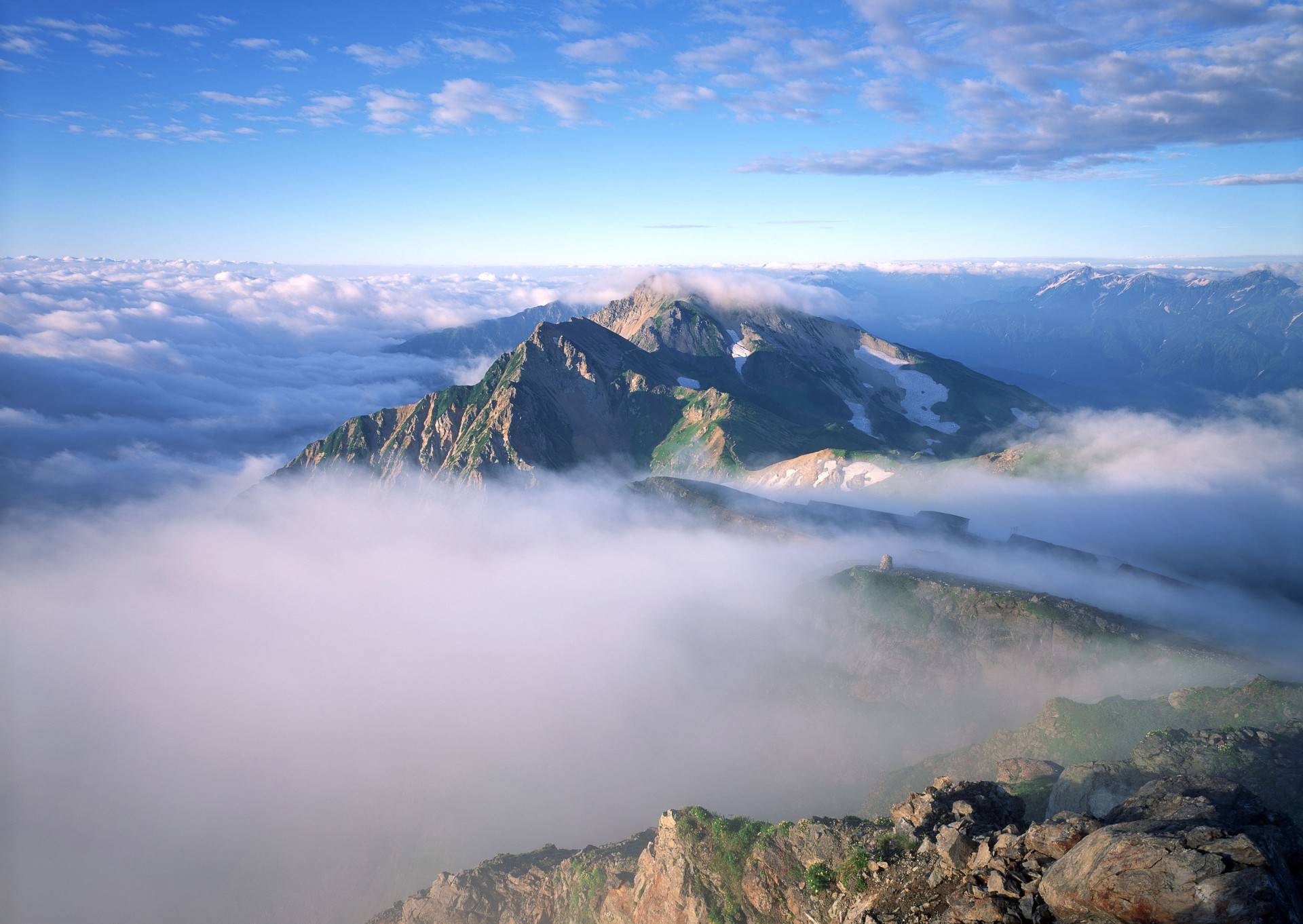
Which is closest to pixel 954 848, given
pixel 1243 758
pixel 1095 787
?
pixel 1095 787

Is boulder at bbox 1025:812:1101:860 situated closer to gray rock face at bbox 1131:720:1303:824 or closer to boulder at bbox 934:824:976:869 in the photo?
boulder at bbox 934:824:976:869

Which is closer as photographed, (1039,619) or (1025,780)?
(1025,780)

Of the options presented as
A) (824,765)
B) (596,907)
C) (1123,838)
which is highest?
(1123,838)

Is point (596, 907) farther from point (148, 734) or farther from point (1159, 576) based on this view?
point (148, 734)

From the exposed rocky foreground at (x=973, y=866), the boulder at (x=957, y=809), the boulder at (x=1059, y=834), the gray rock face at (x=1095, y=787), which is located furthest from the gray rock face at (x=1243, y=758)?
the boulder at (x=1059, y=834)

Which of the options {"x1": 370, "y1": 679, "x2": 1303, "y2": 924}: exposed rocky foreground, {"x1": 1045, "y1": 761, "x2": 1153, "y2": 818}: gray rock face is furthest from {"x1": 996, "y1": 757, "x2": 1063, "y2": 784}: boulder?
{"x1": 1045, "y1": 761, "x2": 1153, "y2": 818}: gray rock face

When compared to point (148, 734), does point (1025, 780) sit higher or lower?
higher

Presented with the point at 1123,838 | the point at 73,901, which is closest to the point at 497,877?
the point at 1123,838
